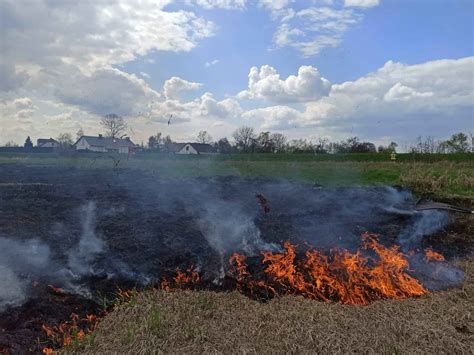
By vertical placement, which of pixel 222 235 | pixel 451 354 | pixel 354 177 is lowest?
pixel 451 354

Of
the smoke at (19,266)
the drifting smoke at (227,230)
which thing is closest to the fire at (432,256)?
the drifting smoke at (227,230)

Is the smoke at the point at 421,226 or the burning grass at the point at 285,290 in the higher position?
the smoke at the point at 421,226

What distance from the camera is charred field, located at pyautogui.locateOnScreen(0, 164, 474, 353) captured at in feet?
17.6

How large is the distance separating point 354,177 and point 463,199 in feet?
12.2

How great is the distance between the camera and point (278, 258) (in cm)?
661

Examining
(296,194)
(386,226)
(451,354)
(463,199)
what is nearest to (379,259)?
(386,226)

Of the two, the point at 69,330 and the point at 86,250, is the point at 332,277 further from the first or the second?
the point at 86,250

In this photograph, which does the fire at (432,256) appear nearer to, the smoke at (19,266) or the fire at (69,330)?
the fire at (69,330)

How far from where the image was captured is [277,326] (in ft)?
15.0

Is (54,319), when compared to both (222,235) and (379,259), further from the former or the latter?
(379,259)

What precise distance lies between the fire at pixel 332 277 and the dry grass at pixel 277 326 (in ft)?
1.28

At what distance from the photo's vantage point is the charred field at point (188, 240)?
5.37m

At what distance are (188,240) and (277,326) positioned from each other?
9.71ft

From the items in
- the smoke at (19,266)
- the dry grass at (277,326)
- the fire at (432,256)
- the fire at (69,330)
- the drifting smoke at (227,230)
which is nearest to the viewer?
the dry grass at (277,326)
